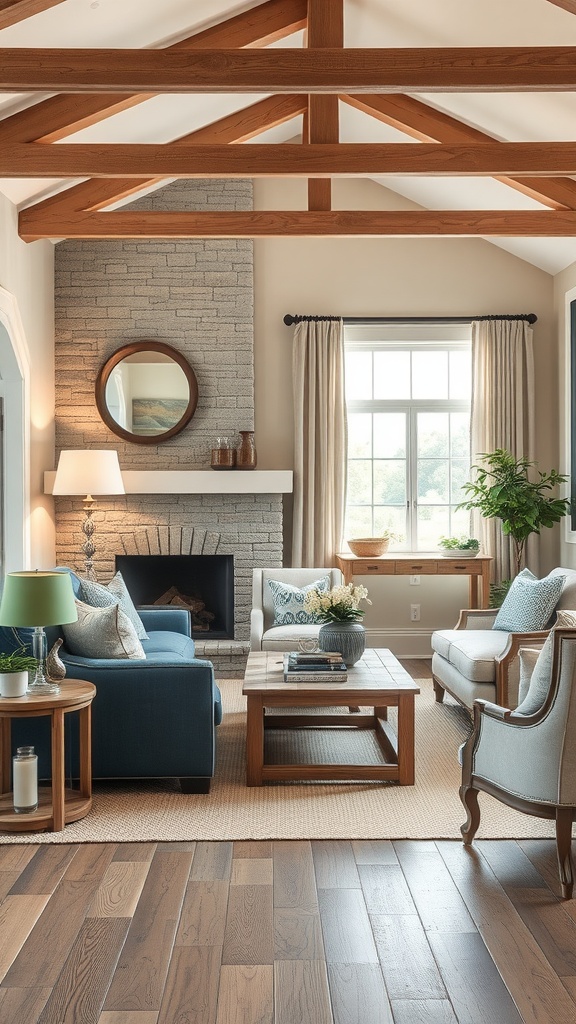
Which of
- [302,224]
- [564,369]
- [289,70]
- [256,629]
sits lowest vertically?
[256,629]

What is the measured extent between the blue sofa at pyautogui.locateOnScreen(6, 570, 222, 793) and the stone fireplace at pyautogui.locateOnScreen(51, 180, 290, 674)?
306 cm

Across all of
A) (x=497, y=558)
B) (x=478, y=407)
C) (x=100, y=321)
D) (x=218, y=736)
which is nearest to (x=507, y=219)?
(x=478, y=407)

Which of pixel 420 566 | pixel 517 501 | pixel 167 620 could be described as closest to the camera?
pixel 167 620

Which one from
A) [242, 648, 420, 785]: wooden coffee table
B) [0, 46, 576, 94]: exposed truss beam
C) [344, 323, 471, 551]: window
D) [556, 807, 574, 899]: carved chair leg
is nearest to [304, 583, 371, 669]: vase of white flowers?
[242, 648, 420, 785]: wooden coffee table

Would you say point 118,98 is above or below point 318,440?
above

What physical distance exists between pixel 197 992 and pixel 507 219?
16.5ft

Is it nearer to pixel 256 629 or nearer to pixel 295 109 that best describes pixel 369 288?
pixel 295 109

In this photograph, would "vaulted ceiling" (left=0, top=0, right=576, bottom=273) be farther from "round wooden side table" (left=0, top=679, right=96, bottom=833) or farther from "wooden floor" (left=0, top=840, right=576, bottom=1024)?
"wooden floor" (left=0, top=840, right=576, bottom=1024)

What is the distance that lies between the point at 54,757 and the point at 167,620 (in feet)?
7.32

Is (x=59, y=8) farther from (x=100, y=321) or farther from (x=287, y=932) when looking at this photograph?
(x=287, y=932)

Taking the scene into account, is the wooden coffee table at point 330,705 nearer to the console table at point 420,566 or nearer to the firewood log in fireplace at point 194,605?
the console table at point 420,566

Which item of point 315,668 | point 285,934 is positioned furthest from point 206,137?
point 285,934

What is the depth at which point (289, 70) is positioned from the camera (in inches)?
147

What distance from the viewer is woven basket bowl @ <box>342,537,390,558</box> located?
7.05m
